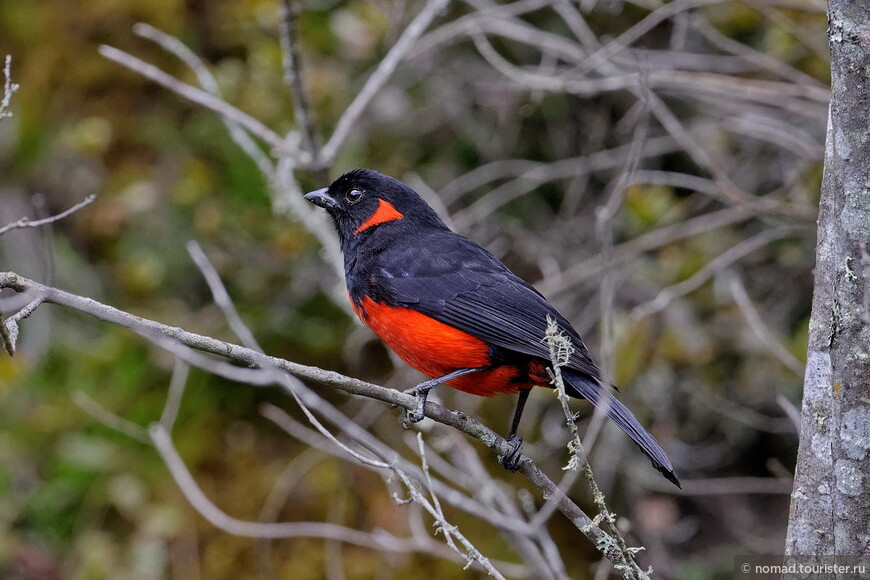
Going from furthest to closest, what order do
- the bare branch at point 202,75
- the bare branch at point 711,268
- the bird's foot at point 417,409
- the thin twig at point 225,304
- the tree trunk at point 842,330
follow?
the bare branch at point 711,268, the bare branch at point 202,75, the thin twig at point 225,304, the bird's foot at point 417,409, the tree trunk at point 842,330

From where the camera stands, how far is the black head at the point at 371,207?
342 centimetres

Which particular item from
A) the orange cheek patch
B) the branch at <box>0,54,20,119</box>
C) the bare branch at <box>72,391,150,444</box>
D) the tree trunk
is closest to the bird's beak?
the orange cheek patch

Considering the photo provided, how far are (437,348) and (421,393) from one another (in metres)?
0.23

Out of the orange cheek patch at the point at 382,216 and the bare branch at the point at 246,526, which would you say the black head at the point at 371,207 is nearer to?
the orange cheek patch at the point at 382,216

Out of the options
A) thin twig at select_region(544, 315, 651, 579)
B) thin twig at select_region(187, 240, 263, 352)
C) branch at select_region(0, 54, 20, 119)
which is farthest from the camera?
thin twig at select_region(187, 240, 263, 352)

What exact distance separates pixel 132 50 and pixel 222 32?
54 centimetres

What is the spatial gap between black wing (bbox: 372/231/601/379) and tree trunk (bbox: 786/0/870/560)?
91 centimetres

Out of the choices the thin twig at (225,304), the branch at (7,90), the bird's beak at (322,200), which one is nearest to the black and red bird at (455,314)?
the bird's beak at (322,200)

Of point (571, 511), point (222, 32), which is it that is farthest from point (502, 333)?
point (222, 32)

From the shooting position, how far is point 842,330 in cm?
184

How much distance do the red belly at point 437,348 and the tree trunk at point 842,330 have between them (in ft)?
3.87

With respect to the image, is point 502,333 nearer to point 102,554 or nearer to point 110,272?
point 102,554

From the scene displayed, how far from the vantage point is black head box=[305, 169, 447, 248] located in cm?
342

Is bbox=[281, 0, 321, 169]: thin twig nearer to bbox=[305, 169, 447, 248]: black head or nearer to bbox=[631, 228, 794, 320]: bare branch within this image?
bbox=[305, 169, 447, 248]: black head
